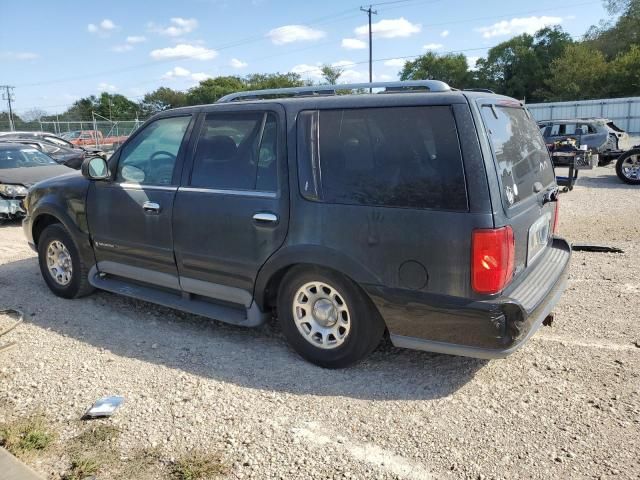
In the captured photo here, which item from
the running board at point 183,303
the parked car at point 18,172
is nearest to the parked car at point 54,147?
the parked car at point 18,172

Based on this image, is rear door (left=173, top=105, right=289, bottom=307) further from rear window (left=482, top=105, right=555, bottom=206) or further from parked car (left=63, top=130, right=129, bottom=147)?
parked car (left=63, top=130, right=129, bottom=147)

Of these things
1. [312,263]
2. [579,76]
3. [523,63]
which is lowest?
[312,263]

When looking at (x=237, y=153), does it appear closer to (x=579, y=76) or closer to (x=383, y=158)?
(x=383, y=158)

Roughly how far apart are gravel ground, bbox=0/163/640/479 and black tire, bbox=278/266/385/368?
0.13m

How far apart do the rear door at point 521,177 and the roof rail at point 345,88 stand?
0.36 m

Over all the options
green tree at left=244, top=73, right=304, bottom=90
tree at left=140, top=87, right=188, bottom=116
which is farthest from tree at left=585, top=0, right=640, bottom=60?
tree at left=140, top=87, right=188, bottom=116

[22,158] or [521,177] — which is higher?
[22,158]

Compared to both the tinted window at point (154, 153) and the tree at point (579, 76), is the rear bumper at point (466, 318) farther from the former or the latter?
the tree at point (579, 76)

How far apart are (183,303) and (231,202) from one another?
3.34 feet

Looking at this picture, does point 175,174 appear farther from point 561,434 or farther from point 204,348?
point 561,434

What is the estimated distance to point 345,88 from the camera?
3.92m

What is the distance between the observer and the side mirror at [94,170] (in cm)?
469

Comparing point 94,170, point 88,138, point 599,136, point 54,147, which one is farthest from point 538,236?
point 88,138

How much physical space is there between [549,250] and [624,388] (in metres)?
1.13
